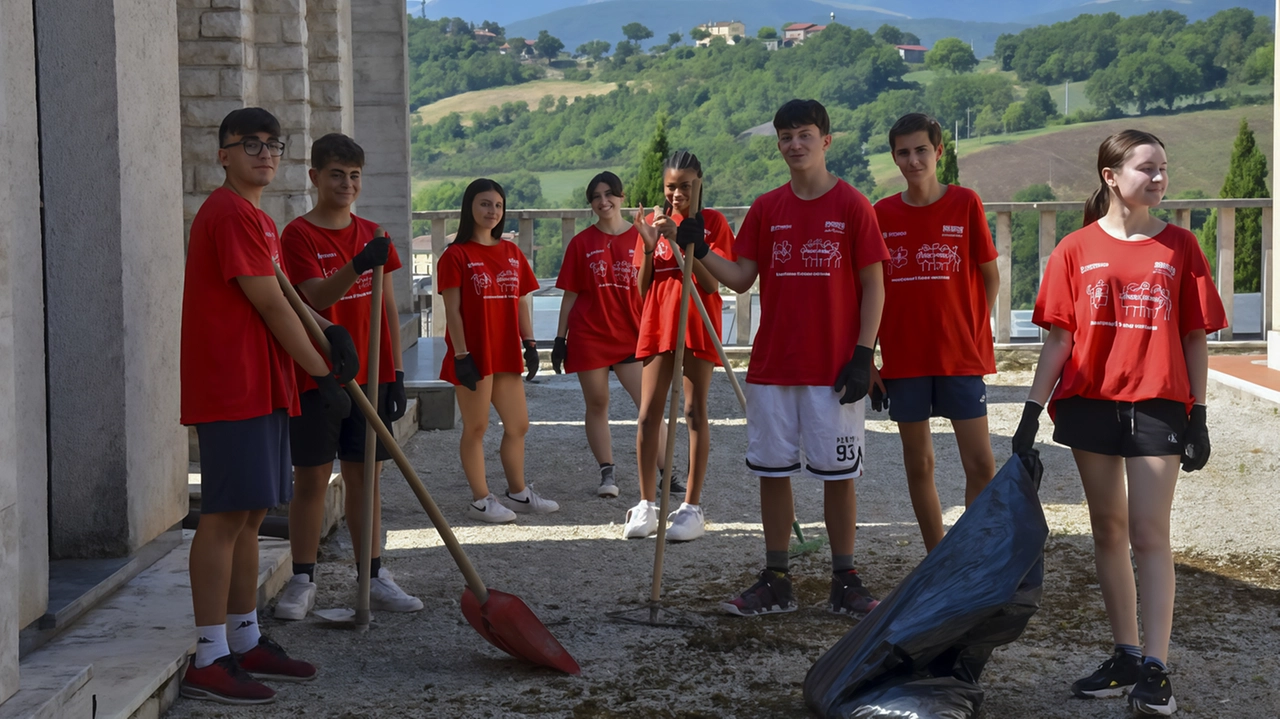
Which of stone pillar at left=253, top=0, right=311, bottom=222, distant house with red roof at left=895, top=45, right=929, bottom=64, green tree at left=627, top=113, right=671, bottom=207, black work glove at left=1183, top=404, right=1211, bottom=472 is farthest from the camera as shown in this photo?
distant house with red roof at left=895, top=45, right=929, bottom=64

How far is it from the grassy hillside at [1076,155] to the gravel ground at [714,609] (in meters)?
58.9

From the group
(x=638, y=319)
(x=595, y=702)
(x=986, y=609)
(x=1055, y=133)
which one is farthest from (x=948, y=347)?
(x=1055, y=133)

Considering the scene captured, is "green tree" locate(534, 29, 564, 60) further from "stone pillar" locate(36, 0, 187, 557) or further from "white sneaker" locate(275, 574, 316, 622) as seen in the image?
"white sneaker" locate(275, 574, 316, 622)

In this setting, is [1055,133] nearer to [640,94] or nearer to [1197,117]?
[1197,117]

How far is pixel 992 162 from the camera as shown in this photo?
6831 cm

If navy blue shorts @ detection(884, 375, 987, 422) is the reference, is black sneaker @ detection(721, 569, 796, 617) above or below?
below

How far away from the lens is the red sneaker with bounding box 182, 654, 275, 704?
3.43 meters

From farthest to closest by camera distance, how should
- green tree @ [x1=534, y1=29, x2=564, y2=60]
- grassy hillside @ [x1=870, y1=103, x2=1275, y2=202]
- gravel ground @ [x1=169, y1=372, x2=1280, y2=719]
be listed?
green tree @ [x1=534, y1=29, x2=564, y2=60] < grassy hillside @ [x1=870, y1=103, x2=1275, y2=202] < gravel ground @ [x1=169, y1=372, x2=1280, y2=719]

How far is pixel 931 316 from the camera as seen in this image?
4320 mm

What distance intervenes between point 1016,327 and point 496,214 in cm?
736

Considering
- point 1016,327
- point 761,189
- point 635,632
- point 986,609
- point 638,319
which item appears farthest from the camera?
point 761,189

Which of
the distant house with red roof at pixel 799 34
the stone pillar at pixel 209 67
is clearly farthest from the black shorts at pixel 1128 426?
the distant house with red roof at pixel 799 34

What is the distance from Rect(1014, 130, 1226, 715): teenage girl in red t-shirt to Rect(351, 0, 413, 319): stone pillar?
8564 millimetres

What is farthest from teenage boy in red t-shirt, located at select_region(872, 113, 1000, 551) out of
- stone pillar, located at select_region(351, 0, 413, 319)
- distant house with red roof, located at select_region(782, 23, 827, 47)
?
distant house with red roof, located at select_region(782, 23, 827, 47)
